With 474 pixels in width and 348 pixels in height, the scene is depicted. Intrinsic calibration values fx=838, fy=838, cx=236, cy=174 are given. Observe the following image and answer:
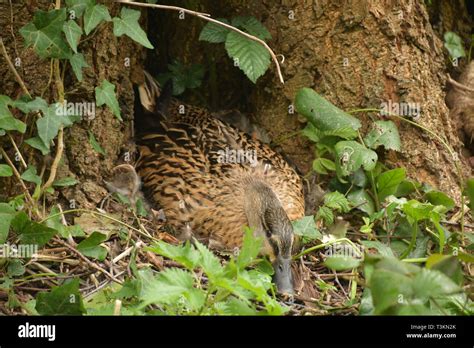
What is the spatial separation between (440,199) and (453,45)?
1755 mm

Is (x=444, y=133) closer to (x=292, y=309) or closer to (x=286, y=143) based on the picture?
(x=286, y=143)

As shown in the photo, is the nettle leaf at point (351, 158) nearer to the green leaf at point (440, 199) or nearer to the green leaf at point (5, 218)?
the green leaf at point (440, 199)

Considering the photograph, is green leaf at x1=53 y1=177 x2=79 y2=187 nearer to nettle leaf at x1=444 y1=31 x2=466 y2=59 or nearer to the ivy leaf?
the ivy leaf

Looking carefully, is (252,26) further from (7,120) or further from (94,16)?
(7,120)

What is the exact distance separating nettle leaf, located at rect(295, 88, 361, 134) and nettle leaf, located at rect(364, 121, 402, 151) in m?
0.19

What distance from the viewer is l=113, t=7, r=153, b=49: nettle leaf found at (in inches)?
193

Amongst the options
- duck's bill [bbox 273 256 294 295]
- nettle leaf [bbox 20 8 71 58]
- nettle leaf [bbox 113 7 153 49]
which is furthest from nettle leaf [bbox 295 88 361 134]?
nettle leaf [bbox 20 8 71 58]

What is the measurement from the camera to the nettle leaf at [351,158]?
553 cm

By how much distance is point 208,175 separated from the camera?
5.78 metres

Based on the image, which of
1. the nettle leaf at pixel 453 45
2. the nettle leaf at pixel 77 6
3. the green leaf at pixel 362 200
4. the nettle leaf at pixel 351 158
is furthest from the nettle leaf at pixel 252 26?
the nettle leaf at pixel 453 45

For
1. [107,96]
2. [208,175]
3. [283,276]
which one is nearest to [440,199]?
[283,276]

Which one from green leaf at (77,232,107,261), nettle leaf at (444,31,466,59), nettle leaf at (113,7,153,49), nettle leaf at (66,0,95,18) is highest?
nettle leaf at (444,31,466,59)

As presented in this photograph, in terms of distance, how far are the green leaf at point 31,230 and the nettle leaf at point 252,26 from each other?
2179mm

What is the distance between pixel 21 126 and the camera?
4816 millimetres
